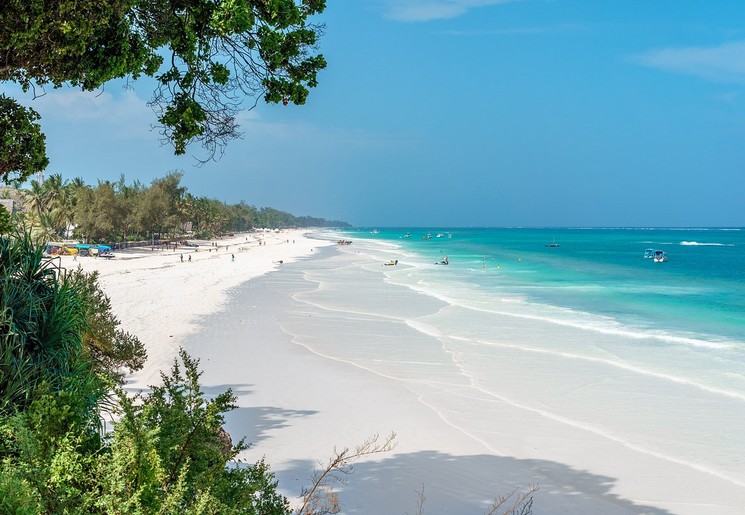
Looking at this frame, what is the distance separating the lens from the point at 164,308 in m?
28.1

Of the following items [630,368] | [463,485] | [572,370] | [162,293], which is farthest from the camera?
[162,293]

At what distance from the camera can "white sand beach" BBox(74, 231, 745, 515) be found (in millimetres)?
9259

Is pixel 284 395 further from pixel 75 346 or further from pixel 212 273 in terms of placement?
pixel 212 273

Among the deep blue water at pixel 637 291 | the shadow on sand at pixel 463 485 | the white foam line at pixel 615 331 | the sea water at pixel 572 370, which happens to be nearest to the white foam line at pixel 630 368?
the sea water at pixel 572 370

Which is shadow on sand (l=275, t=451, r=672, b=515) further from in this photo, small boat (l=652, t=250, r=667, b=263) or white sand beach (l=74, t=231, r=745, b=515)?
small boat (l=652, t=250, r=667, b=263)

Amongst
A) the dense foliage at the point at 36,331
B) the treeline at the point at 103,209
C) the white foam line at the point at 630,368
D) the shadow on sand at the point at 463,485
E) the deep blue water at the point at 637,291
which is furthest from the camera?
the treeline at the point at 103,209

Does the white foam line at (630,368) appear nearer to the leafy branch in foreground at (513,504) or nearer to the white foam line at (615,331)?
the white foam line at (615,331)

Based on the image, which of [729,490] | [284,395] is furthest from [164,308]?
[729,490]

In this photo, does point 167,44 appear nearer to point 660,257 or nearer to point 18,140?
point 18,140

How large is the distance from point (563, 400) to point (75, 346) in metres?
10.9

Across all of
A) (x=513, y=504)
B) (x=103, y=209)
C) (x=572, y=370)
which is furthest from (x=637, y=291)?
(x=103, y=209)

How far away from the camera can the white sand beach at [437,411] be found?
9.26 meters

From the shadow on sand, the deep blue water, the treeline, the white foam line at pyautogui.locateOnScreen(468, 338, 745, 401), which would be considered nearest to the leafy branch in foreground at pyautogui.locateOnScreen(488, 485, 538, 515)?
the shadow on sand

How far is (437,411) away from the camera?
43.0 ft
